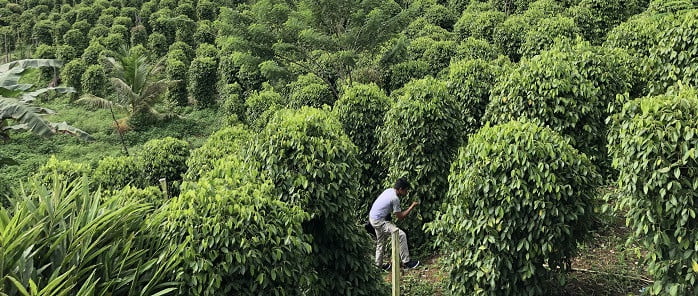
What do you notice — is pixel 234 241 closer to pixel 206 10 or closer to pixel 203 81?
pixel 203 81

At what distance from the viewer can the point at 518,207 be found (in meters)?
4.65

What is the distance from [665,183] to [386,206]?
352 cm

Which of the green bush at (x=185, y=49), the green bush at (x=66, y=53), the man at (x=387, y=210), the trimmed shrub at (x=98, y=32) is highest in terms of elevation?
the trimmed shrub at (x=98, y=32)

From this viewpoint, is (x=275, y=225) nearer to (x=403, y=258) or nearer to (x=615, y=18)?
(x=403, y=258)

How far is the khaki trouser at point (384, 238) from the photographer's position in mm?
6781

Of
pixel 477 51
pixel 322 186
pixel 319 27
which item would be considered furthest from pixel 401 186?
pixel 319 27

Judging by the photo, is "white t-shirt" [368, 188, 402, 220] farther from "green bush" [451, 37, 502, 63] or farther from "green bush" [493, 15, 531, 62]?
"green bush" [493, 15, 531, 62]

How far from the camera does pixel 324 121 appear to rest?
5695mm

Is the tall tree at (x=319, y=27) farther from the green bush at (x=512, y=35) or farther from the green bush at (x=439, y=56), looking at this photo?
the green bush at (x=512, y=35)

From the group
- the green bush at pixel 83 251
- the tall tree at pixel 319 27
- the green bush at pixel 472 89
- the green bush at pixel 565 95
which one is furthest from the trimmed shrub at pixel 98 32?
the green bush at pixel 565 95

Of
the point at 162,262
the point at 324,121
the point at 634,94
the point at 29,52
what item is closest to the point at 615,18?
the point at 634,94

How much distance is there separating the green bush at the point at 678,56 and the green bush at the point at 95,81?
1989 centimetres

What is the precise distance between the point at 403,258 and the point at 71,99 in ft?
71.1

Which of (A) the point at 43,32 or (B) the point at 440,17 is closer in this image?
(B) the point at 440,17
